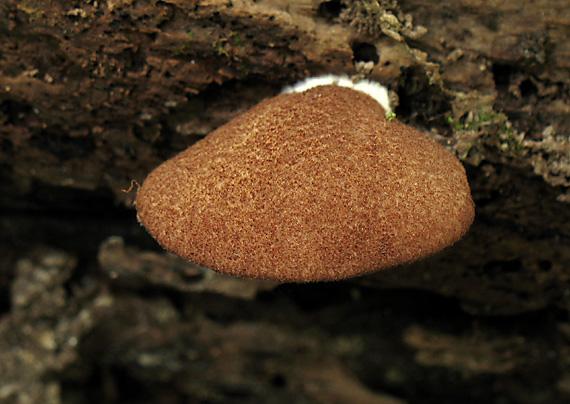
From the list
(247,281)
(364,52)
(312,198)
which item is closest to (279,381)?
(247,281)

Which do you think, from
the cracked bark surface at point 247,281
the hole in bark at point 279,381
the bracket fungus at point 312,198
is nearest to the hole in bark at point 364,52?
the cracked bark surface at point 247,281

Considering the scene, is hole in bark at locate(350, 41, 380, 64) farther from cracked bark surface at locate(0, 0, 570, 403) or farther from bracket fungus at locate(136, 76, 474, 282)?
bracket fungus at locate(136, 76, 474, 282)

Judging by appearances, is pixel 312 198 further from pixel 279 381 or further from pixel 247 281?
pixel 279 381

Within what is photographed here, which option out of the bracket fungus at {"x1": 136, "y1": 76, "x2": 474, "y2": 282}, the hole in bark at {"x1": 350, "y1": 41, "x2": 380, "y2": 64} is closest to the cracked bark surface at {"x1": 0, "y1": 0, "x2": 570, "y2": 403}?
the hole in bark at {"x1": 350, "y1": 41, "x2": 380, "y2": 64}

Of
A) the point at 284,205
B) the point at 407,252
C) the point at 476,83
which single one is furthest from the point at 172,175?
the point at 476,83

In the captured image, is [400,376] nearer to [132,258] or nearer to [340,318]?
[340,318]

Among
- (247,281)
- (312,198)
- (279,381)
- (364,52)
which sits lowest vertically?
(279,381)
